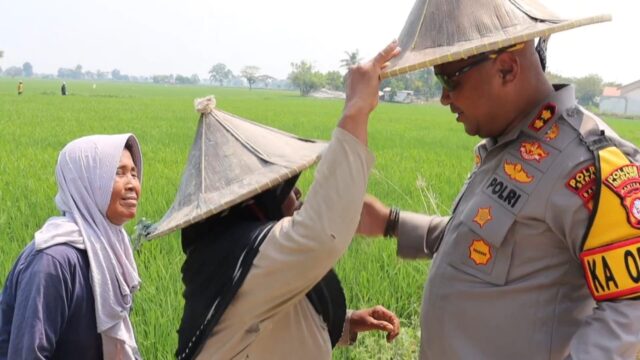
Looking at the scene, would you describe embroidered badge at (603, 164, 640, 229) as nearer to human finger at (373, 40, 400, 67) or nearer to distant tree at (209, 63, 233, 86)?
human finger at (373, 40, 400, 67)

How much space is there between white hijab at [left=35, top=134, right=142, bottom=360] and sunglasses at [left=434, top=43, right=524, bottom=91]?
1181 mm

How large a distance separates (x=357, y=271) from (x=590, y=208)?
8.96ft

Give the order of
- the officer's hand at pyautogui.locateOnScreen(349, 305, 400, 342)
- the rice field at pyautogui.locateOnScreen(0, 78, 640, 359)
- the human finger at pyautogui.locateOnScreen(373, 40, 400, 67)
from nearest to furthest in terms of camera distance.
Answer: the human finger at pyautogui.locateOnScreen(373, 40, 400, 67)
the officer's hand at pyautogui.locateOnScreen(349, 305, 400, 342)
the rice field at pyautogui.locateOnScreen(0, 78, 640, 359)

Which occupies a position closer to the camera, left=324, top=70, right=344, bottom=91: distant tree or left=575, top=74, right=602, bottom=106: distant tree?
left=575, top=74, right=602, bottom=106: distant tree

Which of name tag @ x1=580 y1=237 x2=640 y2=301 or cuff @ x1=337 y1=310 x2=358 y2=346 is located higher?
name tag @ x1=580 y1=237 x2=640 y2=301

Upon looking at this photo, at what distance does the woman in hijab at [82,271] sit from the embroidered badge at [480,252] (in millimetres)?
1126

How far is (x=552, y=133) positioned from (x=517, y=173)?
12 cm

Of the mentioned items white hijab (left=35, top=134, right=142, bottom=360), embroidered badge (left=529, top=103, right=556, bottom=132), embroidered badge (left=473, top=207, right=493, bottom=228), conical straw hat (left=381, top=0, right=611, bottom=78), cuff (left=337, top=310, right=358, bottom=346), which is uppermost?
conical straw hat (left=381, top=0, right=611, bottom=78)

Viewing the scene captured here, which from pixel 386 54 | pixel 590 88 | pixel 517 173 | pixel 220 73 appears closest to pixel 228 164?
pixel 386 54

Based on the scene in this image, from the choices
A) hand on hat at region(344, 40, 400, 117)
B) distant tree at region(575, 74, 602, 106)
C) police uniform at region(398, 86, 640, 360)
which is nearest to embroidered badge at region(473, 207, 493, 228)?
police uniform at region(398, 86, 640, 360)

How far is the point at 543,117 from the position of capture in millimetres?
1437

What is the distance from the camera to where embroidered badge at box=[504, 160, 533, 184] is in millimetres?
1379

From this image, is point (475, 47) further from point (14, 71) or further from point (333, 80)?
point (14, 71)

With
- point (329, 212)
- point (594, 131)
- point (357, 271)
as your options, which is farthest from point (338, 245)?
point (357, 271)
